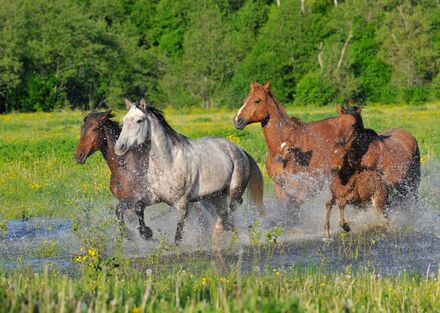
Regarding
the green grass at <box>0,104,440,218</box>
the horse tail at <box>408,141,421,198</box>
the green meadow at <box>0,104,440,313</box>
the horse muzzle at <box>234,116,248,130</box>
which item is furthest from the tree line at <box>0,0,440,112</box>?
the horse muzzle at <box>234,116,248,130</box>

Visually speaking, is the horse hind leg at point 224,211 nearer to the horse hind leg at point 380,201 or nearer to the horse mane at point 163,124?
the horse mane at point 163,124

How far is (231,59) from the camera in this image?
87.2 m

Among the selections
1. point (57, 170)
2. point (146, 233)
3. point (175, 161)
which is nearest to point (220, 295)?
point (175, 161)

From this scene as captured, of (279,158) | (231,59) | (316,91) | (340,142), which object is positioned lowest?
(316,91)

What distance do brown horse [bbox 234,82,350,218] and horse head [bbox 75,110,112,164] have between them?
2.20 metres

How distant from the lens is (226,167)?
1519 cm

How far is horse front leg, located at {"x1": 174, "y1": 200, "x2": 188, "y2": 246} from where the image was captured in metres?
14.2

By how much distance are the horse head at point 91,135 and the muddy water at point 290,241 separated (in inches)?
37.1

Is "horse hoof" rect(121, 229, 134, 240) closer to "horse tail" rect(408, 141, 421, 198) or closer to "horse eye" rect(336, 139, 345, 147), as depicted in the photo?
"horse eye" rect(336, 139, 345, 147)

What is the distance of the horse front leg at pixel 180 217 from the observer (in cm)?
1423

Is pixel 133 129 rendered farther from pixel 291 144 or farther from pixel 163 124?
pixel 291 144

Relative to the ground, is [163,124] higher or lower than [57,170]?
higher

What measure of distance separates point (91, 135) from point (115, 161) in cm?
48

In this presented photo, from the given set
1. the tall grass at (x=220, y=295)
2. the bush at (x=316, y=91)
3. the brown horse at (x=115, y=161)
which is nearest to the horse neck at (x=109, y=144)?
the brown horse at (x=115, y=161)
